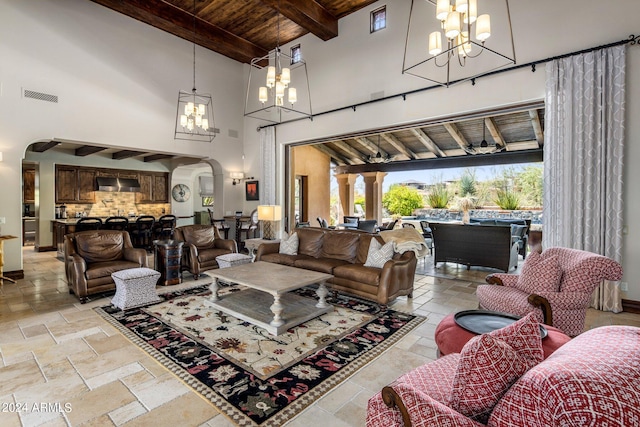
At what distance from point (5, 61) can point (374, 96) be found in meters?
6.48

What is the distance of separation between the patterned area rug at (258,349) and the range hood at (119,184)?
7749mm

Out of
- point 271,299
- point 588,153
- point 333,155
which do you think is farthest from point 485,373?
point 333,155

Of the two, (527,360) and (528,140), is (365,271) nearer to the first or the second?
(527,360)

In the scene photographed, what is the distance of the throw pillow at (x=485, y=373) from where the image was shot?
1.12 meters

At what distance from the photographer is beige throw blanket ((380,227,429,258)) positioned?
4469 millimetres

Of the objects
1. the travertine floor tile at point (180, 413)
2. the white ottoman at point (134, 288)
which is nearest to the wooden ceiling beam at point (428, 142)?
the white ottoman at point (134, 288)

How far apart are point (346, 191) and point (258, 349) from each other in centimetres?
1029

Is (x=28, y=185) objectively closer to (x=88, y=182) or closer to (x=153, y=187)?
(x=88, y=182)

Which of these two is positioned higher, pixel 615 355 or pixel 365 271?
pixel 615 355

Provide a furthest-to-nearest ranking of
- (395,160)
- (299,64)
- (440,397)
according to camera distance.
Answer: (395,160) < (299,64) < (440,397)

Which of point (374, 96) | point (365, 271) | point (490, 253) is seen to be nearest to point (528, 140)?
point (490, 253)

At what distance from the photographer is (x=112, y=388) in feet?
7.72

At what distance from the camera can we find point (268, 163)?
836cm

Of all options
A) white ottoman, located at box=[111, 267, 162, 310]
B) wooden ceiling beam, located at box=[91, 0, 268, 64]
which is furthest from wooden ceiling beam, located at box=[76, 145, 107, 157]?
white ottoman, located at box=[111, 267, 162, 310]
